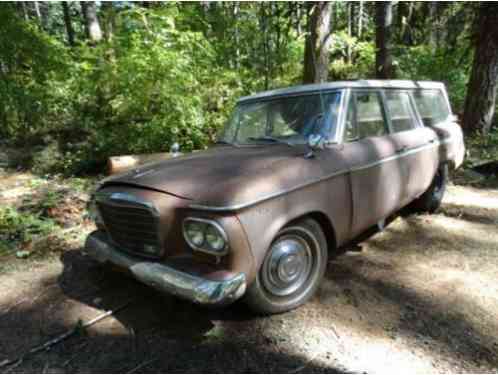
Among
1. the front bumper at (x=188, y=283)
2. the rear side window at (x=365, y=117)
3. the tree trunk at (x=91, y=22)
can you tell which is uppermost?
the tree trunk at (x=91, y=22)

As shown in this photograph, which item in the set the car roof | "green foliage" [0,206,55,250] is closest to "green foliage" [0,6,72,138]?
"green foliage" [0,206,55,250]

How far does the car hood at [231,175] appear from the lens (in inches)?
91.3

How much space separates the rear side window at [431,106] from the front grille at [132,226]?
3.76 m

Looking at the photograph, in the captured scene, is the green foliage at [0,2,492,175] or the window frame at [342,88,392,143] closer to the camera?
the window frame at [342,88,392,143]

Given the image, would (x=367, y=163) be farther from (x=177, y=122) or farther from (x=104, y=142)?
(x=104, y=142)

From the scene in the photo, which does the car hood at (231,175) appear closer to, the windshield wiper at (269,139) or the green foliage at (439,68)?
the windshield wiper at (269,139)

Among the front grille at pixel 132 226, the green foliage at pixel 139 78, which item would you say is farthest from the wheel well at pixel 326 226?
the green foliage at pixel 139 78

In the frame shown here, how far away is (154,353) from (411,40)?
713 inches

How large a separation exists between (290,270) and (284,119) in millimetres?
1587

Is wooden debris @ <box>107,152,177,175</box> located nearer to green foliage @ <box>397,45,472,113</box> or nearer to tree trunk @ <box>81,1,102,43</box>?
tree trunk @ <box>81,1,102,43</box>

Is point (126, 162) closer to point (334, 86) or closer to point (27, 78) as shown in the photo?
point (27, 78)

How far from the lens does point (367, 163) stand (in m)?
3.21

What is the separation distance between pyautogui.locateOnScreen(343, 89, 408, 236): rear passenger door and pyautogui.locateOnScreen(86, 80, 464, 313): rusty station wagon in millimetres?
12

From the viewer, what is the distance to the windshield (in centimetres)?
319
